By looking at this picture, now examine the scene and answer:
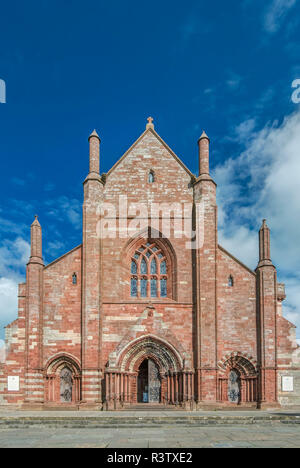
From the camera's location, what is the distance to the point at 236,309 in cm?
2872

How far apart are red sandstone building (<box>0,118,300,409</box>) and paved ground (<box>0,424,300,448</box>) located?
9.24 meters

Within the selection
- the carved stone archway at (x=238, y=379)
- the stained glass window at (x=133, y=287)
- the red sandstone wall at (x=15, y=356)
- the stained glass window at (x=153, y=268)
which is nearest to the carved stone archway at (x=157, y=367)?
the carved stone archway at (x=238, y=379)

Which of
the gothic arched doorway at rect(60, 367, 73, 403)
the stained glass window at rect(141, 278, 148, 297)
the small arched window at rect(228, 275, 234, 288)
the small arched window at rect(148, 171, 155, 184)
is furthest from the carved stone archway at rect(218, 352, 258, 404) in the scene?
the small arched window at rect(148, 171, 155, 184)

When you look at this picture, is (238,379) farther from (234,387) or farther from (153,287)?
(153,287)

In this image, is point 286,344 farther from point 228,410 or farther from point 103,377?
point 103,377

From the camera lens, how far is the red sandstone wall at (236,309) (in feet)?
92.6

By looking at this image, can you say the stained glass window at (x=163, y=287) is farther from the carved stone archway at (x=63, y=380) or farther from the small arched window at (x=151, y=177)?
the carved stone archway at (x=63, y=380)

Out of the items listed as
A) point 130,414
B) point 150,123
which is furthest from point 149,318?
point 150,123

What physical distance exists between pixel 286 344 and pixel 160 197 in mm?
11547

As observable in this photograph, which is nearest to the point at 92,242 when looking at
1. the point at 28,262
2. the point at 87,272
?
the point at 87,272

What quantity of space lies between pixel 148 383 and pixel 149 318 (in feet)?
13.1

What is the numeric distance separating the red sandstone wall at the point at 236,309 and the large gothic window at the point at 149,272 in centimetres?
352

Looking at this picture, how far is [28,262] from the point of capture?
2898cm
